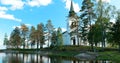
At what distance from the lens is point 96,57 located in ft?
173

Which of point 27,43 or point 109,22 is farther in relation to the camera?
point 27,43

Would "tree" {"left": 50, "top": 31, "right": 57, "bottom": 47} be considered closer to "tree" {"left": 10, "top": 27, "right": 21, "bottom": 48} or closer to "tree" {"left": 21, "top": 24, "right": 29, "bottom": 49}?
"tree" {"left": 21, "top": 24, "right": 29, "bottom": 49}

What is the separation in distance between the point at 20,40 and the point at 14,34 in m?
5.08

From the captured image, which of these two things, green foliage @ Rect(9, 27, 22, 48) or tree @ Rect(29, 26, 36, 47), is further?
green foliage @ Rect(9, 27, 22, 48)

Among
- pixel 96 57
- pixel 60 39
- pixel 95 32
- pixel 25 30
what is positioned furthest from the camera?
pixel 25 30

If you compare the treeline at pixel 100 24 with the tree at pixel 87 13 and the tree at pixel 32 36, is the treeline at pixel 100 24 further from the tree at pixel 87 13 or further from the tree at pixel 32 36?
the tree at pixel 32 36

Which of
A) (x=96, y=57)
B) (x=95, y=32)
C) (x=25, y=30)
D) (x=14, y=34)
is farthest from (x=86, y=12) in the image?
(x=14, y=34)

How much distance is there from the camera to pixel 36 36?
111 metres

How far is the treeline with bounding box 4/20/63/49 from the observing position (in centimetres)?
10218

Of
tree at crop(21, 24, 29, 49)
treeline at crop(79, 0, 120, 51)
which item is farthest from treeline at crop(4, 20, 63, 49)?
treeline at crop(79, 0, 120, 51)

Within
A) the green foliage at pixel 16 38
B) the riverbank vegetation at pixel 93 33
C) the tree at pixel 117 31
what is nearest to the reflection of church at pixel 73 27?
the riverbank vegetation at pixel 93 33

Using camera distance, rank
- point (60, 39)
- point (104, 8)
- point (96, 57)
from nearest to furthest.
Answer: point (96, 57), point (104, 8), point (60, 39)

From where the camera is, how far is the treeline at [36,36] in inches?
4023

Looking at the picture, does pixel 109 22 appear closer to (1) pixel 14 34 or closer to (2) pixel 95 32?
(2) pixel 95 32
